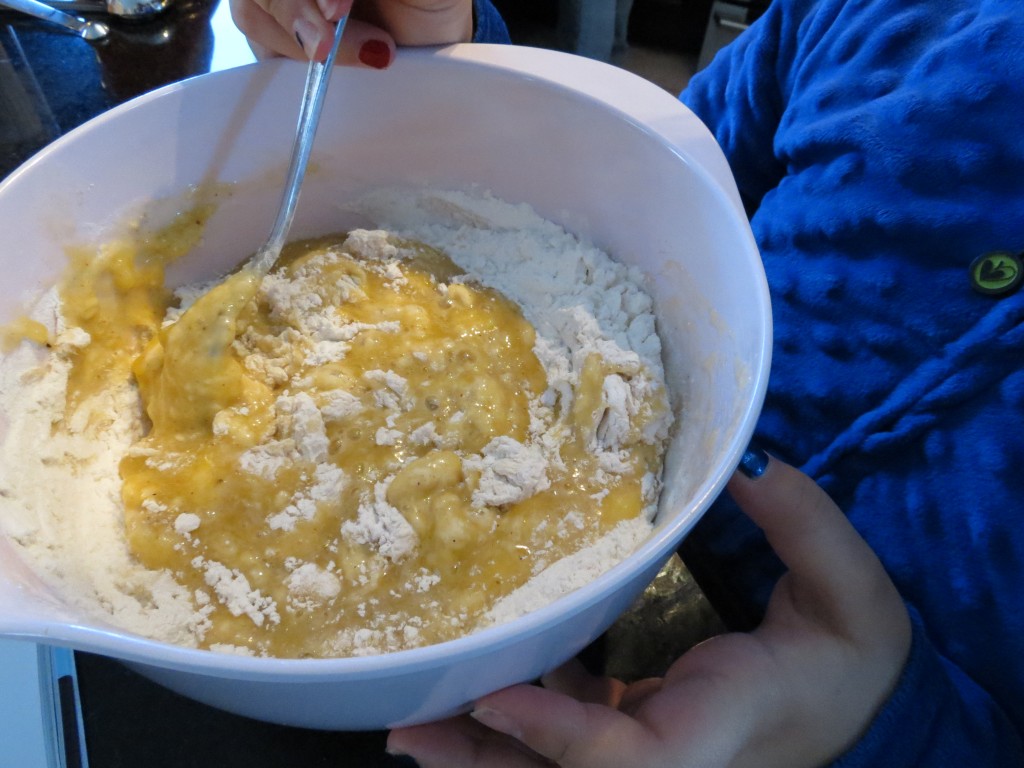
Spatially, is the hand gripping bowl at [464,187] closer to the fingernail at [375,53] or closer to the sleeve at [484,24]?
the fingernail at [375,53]

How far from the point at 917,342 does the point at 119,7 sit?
1.05m

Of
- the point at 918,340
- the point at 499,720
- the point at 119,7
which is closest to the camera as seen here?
the point at 499,720

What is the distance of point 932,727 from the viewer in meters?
0.51

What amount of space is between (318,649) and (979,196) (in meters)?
0.59

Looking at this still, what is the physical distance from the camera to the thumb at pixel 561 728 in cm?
46

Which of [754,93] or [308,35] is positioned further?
[754,93]

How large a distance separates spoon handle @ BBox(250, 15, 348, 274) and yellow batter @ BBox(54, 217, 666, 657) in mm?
31

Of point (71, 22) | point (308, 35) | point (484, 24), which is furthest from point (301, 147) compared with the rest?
point (71, 22)

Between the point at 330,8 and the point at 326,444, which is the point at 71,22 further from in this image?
the point at 326,444

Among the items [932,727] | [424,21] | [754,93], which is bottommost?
[932,727]

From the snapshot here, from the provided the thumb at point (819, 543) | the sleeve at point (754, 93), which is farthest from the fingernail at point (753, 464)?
the sleeve at point (754, 93)

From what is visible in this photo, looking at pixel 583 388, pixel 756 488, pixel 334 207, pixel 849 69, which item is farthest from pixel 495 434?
pixel 849 69

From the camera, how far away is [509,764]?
1.68 feet

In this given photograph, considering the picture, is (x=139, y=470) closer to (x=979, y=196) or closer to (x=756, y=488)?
(x=756, y=488)
